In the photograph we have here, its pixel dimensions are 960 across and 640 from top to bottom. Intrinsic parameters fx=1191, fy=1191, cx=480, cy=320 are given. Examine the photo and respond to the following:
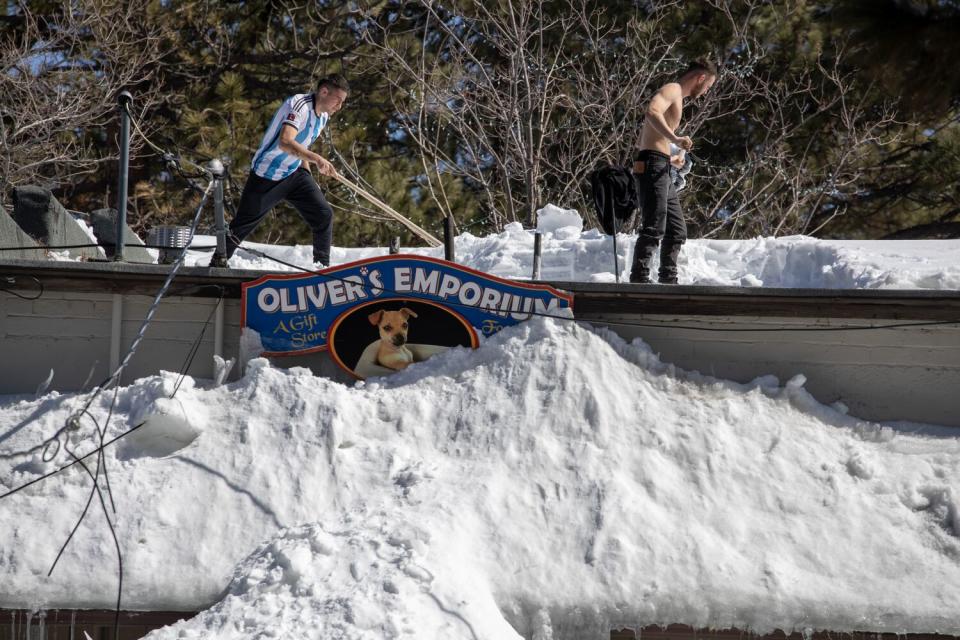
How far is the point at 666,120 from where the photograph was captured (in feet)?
27.1

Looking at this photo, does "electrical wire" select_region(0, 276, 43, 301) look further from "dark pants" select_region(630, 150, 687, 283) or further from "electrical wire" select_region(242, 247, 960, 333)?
"dark pants" select_region(630, 150, 687, 283)

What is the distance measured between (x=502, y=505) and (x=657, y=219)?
239 centimetres

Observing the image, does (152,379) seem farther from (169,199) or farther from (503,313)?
(169,199)

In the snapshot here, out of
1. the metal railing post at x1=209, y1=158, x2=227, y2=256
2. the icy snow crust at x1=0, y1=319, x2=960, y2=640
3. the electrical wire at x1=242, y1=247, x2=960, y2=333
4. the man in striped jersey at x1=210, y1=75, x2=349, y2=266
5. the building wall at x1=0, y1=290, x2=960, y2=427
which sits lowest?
the icy snow crust at x1=0, y1=319, x2=960, y2=640

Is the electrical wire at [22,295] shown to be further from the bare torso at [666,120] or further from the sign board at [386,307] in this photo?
the bare torso at [666,120]

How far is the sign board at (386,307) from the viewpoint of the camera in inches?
310

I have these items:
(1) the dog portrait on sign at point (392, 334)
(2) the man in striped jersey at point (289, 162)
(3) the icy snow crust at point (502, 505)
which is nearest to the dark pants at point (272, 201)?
(2) the man in striped jersey at point (289, 162)

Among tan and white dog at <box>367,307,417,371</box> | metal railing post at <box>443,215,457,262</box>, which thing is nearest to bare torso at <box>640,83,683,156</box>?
metal railing post at <box>443,215,457,262</box>

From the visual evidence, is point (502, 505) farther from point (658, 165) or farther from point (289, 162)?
point (289, 162)

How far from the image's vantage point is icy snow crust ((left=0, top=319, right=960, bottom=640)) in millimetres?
6637

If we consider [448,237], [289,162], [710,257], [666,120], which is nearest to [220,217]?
[289,162]

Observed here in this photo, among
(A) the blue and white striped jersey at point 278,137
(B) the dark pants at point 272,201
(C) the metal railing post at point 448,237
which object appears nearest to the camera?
(A) the blue and white striped jersey at point 278,137

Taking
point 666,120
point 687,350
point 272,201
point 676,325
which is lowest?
point 687,350

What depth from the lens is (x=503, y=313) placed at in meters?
7.87
